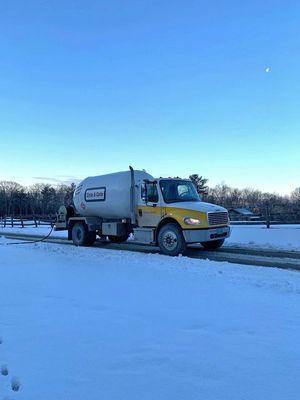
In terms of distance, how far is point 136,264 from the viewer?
12227mm

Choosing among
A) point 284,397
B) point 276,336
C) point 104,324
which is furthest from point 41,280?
point 284,397

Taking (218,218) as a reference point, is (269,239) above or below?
below

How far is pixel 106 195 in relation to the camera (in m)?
18.2

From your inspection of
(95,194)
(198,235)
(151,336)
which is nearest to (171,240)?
(198,235)

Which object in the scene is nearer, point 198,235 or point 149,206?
point 198,235

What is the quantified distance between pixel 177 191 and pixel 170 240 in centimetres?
198

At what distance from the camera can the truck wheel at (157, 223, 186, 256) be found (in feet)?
49.0

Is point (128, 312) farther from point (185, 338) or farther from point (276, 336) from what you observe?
point (276, 336)

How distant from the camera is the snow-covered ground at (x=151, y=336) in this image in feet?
13.0

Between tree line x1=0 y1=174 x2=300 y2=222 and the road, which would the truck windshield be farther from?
tree line x1=0 y1=174 x2=300 y2=222

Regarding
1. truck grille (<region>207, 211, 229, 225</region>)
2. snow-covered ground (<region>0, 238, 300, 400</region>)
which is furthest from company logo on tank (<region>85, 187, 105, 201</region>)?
snow-covered ground (<region>0, 238, 300, 400</region>)

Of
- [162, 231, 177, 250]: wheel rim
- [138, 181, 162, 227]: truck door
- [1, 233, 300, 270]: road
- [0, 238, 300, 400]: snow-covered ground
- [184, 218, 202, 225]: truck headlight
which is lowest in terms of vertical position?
[0, 238, 300, 400]: snow-covered ground

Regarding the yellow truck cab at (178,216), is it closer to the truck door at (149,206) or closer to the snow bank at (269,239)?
the truck door at (149,206)

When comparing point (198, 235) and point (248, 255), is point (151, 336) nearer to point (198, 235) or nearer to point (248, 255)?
point (198, 235)
